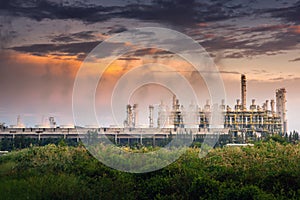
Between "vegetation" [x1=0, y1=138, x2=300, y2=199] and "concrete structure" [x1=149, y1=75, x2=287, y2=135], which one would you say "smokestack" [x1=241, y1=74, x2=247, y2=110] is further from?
"vegetation" [x1=0, y1=138, x2=300, y2=199]

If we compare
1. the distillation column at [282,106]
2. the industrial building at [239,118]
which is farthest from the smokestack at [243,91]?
the distillation column at [282,106]

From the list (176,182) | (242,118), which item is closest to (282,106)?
(242,118)

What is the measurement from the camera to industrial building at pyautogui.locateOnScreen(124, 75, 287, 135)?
42.5 metres

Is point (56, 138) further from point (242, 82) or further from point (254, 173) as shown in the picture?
point (254, 173)

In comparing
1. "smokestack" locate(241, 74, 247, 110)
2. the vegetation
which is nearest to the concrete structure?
"smokestack" locate(241, 74, 247, 110)

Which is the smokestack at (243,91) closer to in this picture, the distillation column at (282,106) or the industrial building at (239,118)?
the industrial building at (239,118)

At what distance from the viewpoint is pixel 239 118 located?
45.2m

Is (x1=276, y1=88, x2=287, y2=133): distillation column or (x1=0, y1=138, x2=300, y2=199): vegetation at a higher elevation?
(x1=276, y1=88, x2=287, y2=133): distillation column

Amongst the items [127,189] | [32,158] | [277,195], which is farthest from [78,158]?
[277,195]

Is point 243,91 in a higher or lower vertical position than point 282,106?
higher

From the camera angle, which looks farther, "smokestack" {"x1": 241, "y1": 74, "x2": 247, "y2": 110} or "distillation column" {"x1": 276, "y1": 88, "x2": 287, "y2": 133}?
"distillation column" {"x1": 276, "y1": 88, "x2": 287, "y2": 133}

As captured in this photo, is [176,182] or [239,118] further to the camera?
[239,118]

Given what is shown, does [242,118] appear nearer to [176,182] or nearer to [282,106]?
[282,106]

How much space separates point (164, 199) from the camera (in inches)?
441
